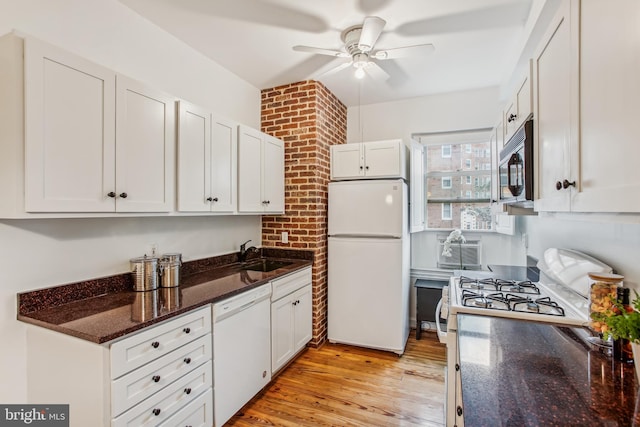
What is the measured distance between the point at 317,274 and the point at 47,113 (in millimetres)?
2404

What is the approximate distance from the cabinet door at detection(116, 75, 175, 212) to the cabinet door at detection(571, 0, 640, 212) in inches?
78.4

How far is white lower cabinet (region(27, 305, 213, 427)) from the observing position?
1.29 meters

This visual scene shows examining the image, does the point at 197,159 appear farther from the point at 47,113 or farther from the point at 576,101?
the point at 576,101

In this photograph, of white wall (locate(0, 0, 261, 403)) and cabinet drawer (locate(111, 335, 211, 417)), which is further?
white wall (locate(0, 0, 261, 403))

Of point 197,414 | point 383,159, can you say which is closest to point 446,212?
point 383,159

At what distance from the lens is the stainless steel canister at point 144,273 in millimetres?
1951

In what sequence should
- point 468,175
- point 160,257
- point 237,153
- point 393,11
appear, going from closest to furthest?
point 393,11
point 160,257
point 237,153
point 468,175

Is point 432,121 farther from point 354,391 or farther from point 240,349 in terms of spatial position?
point 240,349

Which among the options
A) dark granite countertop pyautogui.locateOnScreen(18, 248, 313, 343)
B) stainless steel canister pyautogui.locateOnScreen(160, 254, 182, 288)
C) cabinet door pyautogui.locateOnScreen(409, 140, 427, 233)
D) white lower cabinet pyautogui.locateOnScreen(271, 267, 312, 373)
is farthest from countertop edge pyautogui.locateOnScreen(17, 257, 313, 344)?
cabinet door pyautogui.locateOnScreen(409, 140, 427, 233)

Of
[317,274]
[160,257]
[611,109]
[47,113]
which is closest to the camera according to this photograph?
[611,109]

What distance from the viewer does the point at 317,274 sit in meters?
3.14

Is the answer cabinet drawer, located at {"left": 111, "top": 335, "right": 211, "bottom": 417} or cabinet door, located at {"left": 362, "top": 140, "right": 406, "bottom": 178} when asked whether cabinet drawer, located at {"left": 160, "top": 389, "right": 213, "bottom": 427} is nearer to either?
cabinet drawer, located at {"left": 111, "top": 335, "right": 211, "bottom": 417}

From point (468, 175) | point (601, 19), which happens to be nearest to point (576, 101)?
point (601, 19)

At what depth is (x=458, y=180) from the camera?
3.73m
